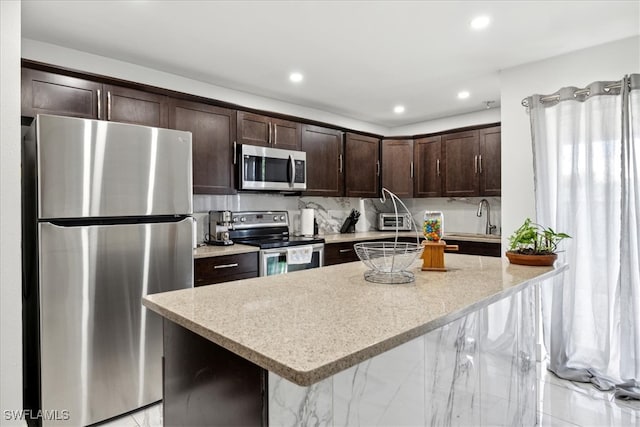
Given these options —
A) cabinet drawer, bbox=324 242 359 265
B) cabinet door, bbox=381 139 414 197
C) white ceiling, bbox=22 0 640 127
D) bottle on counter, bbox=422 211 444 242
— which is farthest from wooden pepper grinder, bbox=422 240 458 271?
cabinet door, bbox=381 139 414 197

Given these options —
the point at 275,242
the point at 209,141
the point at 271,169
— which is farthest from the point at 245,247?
the point at 209,141

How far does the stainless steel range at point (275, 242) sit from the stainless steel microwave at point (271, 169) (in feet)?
1.35

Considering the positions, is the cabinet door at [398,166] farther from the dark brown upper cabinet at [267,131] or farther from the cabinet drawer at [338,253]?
the dark brown upper cabinet at [267,131]

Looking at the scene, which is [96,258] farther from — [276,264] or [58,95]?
[276,264]

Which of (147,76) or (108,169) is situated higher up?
(147,76)

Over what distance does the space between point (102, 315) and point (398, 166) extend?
11.8 feet

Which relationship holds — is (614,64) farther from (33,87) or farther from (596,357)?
(33,87)

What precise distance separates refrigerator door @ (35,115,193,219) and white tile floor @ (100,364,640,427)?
1255 millimetres

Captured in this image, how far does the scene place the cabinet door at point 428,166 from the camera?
14.5ft

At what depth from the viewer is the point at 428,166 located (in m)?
4.52

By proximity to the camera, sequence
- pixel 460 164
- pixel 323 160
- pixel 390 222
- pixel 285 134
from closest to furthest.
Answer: pixel 285 134 → pixel 323 160 → pixel 460 164 → pixel 390 222

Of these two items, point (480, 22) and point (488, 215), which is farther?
point (488, 215)

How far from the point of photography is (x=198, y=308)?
1130mm

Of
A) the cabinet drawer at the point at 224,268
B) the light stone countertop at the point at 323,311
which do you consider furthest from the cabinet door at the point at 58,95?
the light stone countertop at the point at 323,311
